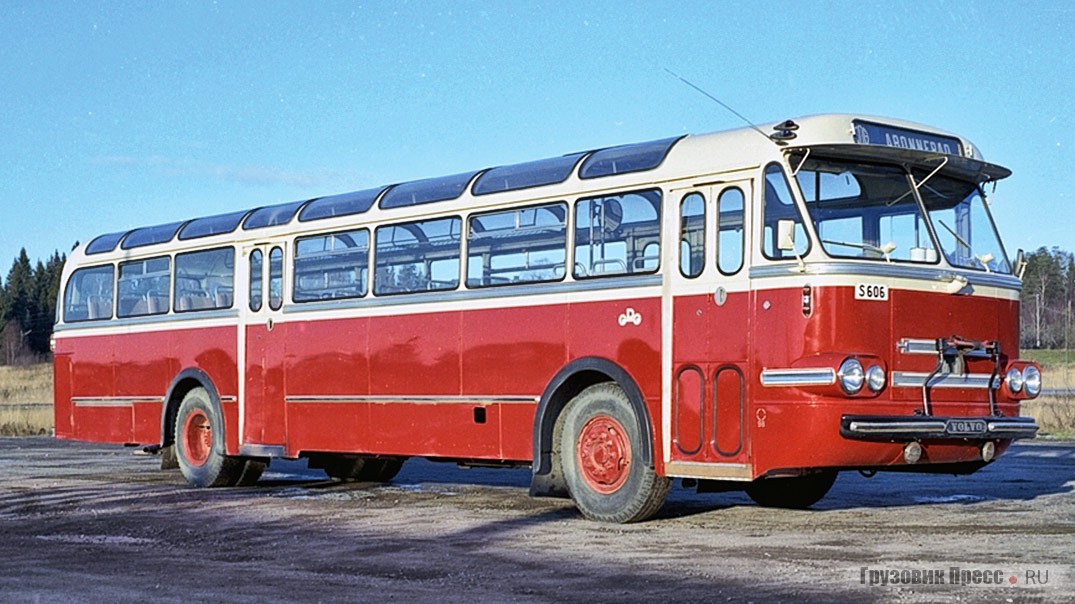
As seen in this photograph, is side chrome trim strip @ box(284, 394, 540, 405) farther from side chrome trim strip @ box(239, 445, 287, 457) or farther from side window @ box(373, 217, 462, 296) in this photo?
side window @ box(373, 217, 462, 296)

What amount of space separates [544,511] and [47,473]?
9096mm

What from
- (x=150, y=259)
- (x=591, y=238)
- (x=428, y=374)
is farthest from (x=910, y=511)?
(x=150, y=259)

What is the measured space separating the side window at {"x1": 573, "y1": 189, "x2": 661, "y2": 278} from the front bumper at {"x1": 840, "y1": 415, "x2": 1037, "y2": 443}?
7.43 ft

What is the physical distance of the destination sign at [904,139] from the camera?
1197 centimetres

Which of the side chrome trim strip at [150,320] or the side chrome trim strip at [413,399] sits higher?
the side chrome trim strip at [150,320]

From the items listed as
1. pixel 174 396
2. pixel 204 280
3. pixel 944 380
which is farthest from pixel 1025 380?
pixel 174 396

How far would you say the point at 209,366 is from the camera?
722 inches

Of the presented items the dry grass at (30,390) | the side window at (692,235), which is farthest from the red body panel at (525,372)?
the dry grass at (30,390)

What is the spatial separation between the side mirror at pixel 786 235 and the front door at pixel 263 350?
7249 millimetres

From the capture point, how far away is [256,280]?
58.1 ft

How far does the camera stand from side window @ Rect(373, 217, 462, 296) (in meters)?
14.8

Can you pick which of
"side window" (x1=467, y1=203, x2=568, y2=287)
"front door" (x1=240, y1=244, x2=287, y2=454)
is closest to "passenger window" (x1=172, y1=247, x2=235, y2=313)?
"front door" (x1=240, y1=244, x2=287, y2=454)

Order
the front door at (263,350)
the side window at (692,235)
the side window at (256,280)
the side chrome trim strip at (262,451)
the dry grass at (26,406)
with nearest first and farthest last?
the side window at (692,235) < the side chrome trim strip at (262,451) < the front door at (263,350) < the side window at (256,280) < the dry grass at (26,406)

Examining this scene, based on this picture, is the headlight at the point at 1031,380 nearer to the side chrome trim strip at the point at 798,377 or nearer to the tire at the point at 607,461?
the side chrome trim strip at the point at 798,377
